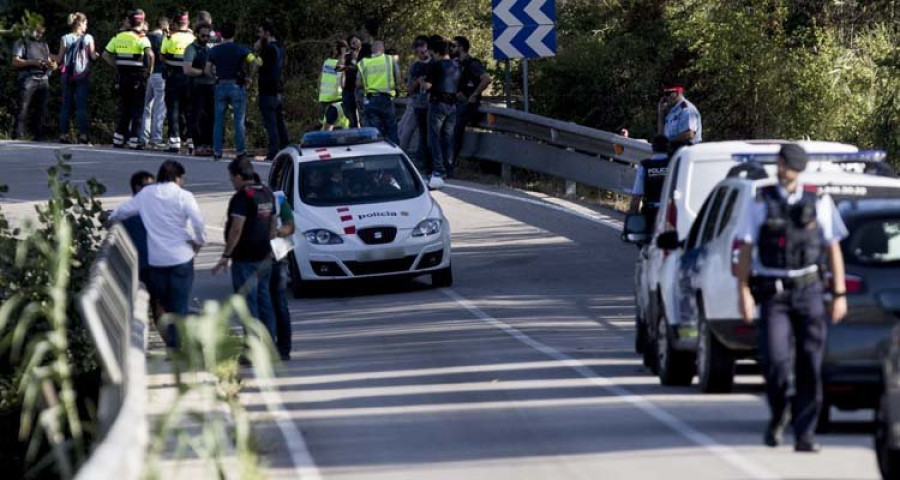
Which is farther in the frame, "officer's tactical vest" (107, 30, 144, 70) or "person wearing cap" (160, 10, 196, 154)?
"officer's tactical vest" (107, 30, 144, 70)

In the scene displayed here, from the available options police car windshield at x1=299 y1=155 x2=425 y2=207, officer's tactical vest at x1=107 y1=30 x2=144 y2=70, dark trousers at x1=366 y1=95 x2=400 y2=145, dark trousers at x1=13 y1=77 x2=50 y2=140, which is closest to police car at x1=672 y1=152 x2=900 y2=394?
police car windshield at x1=299 y1=155 x2=425 y2=207

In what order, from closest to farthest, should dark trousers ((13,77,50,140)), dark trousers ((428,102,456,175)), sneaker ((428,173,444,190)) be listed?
sneaker ((428,173,444,190)), dark trousers ((428,102,456,175)), dark trousers ((13,77,50,140))

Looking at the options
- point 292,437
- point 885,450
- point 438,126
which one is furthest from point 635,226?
point 438,126

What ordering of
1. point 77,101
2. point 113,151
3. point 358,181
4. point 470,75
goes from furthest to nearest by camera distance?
point 77,101 → point 113,151 → point 470,75 → point 358,181

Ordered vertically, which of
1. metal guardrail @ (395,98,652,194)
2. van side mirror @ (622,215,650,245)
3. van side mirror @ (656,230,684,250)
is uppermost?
van side mirror @ (656,230,684,250)

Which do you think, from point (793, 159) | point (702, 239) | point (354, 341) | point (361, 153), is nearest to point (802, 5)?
point (361, 153)

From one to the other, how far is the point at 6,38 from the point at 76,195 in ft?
5.04

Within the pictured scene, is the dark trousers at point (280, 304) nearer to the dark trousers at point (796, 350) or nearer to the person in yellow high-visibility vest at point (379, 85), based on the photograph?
the dark trousers at point (796, 350)

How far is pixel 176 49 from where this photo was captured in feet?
102

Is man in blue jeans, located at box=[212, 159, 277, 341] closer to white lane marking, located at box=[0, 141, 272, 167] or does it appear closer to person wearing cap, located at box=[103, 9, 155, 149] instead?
white lane marking, located at box=[0, 141, 272, 167]

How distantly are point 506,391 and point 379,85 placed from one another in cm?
1545

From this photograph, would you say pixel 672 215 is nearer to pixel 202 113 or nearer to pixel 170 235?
pixel 170 235

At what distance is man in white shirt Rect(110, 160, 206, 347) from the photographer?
631 inches

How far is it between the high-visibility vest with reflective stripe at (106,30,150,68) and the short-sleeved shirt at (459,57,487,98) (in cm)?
519
